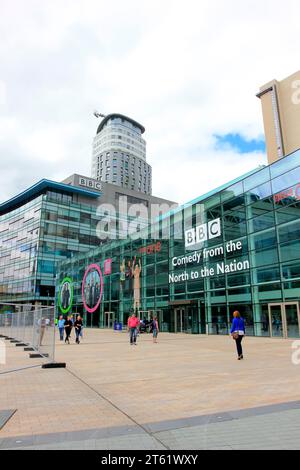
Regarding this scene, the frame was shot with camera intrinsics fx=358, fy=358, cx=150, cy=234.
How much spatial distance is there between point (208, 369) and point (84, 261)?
42.6 meters

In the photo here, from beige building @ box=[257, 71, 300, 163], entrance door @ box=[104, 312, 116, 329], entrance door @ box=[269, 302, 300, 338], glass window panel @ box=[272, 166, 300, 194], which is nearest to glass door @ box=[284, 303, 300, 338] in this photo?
entrance door @ box=[269, 302, 300, 338]

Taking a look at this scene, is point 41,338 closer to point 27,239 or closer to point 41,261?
point 41,261

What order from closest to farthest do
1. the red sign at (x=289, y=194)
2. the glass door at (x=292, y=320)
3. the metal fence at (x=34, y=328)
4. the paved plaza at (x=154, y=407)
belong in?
the paved plaza at (x=154, y=407) → the metal fence at (x=34, y=328) → the glass door at (x=292, y=320) → the red sign at (x=289, y=194)

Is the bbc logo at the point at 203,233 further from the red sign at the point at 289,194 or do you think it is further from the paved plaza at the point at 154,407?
the paved plaza at the point at 154,407

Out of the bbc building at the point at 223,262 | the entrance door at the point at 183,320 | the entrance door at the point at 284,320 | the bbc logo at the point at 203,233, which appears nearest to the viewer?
the entrance door at the point at 284,320

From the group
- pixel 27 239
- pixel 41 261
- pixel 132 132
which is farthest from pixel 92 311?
pixel 132 132

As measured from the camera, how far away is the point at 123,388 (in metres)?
7.75

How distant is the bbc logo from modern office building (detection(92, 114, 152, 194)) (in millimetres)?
104614

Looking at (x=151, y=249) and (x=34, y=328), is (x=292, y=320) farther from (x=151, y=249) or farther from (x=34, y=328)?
(x=151, y=249)

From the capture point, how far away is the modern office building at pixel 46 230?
6525cm

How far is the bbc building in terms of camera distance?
22.7 m

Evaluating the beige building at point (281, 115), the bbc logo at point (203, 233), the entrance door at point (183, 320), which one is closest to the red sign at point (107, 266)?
the entrance door at point (183, 320)

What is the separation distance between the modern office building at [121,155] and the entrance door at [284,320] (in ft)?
375

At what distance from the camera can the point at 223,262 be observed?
27438 millimetres
